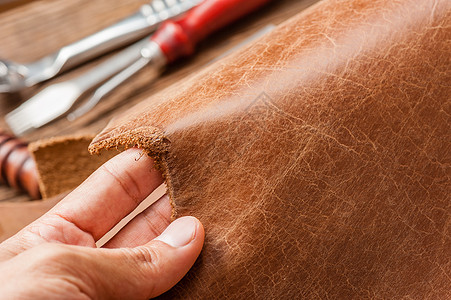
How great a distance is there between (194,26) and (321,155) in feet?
1.89

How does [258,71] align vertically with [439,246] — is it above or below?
above

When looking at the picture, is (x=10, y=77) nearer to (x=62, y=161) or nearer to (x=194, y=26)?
(x=62, y=161)

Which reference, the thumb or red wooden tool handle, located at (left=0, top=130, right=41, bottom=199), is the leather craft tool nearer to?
red wooden tool handle, located at (left=0, top=130, right=41, bottom=199)

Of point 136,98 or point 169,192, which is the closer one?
point 169,192

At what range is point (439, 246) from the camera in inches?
28.9

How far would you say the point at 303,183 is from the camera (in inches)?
26.7

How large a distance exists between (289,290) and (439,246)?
0.91ft

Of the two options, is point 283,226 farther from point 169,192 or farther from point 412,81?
point 412,81

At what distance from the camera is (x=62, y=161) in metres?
0.99

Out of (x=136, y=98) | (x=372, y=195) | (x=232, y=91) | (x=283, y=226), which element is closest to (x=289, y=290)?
(x=283, y=226)

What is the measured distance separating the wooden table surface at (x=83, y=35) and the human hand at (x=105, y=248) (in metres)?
0.43

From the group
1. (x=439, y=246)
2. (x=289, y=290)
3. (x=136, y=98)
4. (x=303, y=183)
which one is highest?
(x=136, y=98)

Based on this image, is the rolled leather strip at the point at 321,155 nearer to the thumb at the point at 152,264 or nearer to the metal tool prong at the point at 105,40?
the thumb at the point at 152,264

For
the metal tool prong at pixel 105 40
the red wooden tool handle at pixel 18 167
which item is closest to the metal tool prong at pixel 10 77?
the metal tool prong at pixel 105 40
